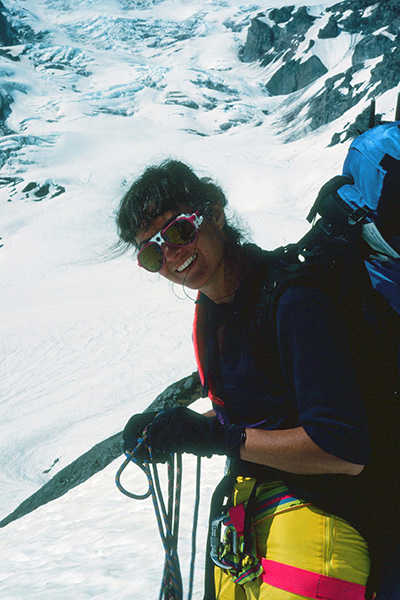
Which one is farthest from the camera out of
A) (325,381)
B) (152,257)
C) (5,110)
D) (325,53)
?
(325,53)

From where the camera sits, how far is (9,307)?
831 inches

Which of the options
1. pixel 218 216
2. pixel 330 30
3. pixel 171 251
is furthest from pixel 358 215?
pixel 330 30

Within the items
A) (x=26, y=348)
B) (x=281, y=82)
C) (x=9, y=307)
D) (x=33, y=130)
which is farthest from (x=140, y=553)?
(x=281, y=82)

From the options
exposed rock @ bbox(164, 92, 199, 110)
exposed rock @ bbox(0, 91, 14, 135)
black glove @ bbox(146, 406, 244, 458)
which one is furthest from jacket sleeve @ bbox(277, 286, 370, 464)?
exposed rock @ bbox(164, 92, 199, 110)

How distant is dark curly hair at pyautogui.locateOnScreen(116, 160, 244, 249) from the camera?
170 centimetres

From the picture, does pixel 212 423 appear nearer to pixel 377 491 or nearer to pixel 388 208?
pixel 377 491

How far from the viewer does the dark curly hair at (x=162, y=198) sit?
1.70 meters

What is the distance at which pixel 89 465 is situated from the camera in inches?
272

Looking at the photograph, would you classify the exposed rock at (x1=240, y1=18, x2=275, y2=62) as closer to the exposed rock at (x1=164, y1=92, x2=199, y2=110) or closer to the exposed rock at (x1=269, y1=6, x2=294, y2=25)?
the exposed rock at (x1=269, y1=6, x2=294, y2=25)

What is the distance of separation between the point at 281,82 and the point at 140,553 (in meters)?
104

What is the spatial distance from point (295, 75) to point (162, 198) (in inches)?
4027

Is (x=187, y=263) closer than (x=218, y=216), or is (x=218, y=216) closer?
(x=187, y=263)

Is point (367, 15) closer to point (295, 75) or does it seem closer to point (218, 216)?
point (295, 75)

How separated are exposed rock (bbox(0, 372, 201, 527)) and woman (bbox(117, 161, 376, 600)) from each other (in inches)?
203
